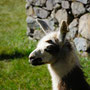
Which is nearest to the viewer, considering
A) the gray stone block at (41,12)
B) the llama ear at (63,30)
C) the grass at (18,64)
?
the llama ear at (63,30)

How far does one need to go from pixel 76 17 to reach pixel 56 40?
105 inches

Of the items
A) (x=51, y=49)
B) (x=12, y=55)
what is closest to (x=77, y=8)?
(x=12, y=55)

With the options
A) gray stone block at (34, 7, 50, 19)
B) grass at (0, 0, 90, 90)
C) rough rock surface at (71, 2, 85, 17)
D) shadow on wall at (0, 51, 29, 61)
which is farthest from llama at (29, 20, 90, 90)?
gray stone block at (34, 7, 50, 19)

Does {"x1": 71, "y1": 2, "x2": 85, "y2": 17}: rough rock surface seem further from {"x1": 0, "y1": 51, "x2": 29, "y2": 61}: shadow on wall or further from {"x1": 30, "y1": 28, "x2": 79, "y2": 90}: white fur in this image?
{"x1": 30, "y1": 28, "x2": 79, "y2": 90}: white fur

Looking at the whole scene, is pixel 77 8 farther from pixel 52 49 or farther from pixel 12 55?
pixel 52 49

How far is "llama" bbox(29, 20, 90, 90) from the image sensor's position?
3.12 meters

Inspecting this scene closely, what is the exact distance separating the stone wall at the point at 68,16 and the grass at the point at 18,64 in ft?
1.27

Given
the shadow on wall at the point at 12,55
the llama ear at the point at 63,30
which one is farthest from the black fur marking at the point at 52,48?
the shadow on wall at the point at 12,55

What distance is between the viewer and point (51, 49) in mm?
3146

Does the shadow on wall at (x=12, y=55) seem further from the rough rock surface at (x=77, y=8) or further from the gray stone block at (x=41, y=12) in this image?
the rough rock surface at (x=77, y=8)

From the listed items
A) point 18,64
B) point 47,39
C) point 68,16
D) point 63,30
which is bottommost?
point 18,64

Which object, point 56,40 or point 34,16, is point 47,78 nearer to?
point 56,40

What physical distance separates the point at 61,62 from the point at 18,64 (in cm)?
264

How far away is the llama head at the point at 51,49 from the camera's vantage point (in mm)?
3051
